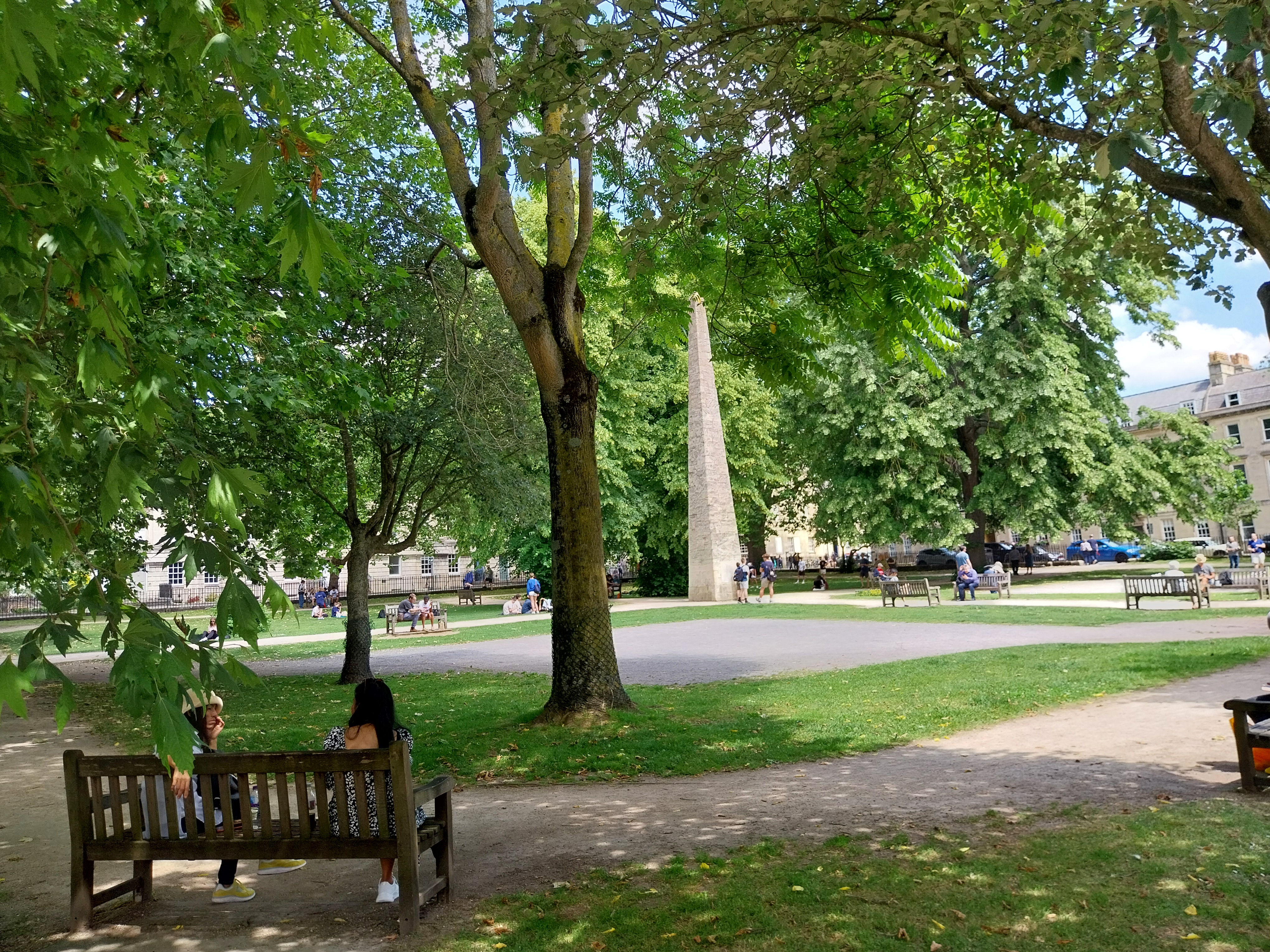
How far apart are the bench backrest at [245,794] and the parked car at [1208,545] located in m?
52.5

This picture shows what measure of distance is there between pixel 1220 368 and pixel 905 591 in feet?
192

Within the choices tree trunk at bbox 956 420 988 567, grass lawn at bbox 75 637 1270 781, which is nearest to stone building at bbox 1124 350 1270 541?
tree trunk at bbox 956 420 988 567

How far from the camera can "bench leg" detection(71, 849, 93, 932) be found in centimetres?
496

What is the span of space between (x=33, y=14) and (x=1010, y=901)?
5170 millimetres

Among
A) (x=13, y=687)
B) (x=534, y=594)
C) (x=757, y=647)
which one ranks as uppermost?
(x=13, y=687)

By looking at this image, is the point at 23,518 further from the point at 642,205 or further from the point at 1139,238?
the point at 1139,238

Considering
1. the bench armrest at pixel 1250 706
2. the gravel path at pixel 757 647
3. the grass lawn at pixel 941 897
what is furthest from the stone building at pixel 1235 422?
the grass lawn at pixel 941 897

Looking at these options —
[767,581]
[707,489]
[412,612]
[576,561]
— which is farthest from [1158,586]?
[412,612]

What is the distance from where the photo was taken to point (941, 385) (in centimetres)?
3409

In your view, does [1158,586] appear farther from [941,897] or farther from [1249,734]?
[941,897]

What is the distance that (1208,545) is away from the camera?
189ft

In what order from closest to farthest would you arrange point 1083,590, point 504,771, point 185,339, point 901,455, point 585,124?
point 504,771
point 185,339
point 585,124
point 1083,590
point 901,455

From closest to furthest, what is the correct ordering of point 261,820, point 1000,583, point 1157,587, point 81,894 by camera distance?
point 261,820 < point 81,894 < point 1157,587 < point 1000,583

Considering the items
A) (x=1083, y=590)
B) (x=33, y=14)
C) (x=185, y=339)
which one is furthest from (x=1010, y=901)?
(x=1083, y=590)
